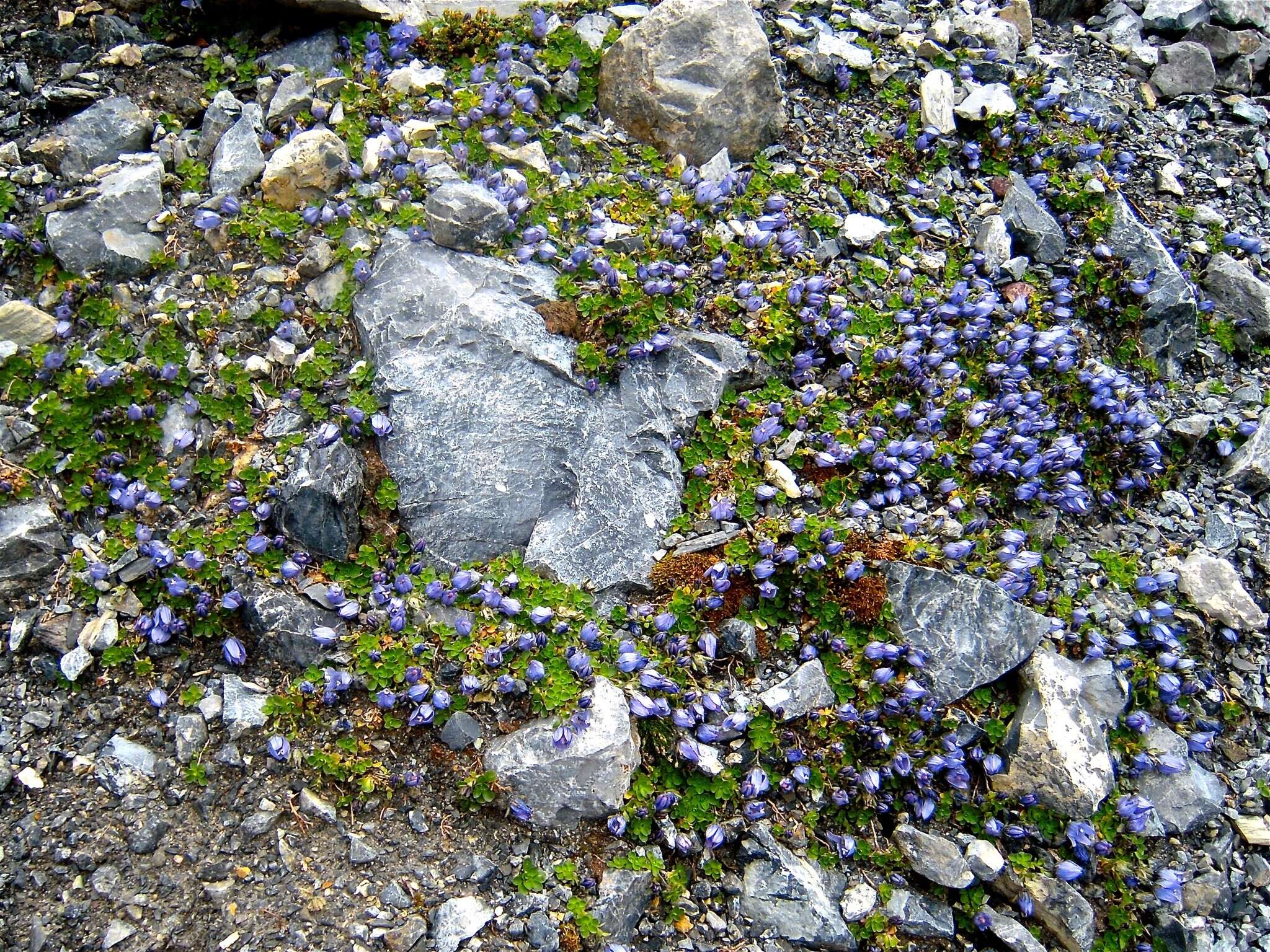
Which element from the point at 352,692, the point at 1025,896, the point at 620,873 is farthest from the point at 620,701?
the point at 1025,896

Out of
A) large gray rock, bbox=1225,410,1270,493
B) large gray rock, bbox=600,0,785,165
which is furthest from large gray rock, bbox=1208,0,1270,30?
large gray rock, bbox=600,0,785,165

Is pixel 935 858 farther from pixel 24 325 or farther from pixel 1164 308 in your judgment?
pixel 24 325

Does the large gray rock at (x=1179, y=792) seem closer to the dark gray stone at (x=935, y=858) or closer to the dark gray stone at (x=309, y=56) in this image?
the dark gray stone at (x=935, y=858)

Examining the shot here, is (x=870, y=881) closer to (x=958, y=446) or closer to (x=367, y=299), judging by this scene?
(x=958, y=446)

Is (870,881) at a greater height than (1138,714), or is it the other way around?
(1138,714)

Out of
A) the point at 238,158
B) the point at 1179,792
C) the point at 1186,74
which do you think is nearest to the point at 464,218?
the point at 238,158

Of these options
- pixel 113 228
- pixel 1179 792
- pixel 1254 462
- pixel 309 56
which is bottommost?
pixel 1179 792
